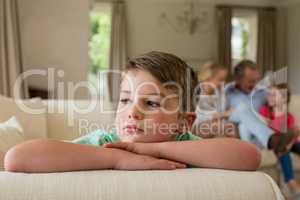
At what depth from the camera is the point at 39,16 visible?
343 centimetres

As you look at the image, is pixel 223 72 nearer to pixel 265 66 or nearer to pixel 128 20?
pixel 128 20

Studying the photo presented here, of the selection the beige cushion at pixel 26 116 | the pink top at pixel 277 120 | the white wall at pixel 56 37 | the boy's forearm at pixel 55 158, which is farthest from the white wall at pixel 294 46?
the boy's forearm at pixel 55 158

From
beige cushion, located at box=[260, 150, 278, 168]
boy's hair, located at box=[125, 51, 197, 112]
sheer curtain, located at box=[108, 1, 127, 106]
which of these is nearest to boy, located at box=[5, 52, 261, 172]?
boy's hair, located at box=[125, 51, 197, 112]

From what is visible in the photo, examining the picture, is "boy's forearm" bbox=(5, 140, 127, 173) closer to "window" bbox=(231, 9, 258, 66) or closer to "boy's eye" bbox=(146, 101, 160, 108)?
"boy's eye" bbox=(146, 101, 160, 108)

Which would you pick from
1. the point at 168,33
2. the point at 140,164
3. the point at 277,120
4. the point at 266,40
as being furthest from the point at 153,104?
the point at 266,40

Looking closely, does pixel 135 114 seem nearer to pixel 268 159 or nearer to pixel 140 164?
pixel 140 164

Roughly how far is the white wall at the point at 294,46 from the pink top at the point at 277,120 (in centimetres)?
374

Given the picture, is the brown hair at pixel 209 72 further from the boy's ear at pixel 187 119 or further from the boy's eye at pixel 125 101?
the boy's eye at pixel 125 101

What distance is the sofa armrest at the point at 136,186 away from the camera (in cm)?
61

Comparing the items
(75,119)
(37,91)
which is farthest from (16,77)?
(75,119)

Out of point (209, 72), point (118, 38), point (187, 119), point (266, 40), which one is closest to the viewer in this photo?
point (187, 119)

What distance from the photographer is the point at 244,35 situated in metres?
7.29

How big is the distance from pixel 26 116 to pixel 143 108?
1.19 m

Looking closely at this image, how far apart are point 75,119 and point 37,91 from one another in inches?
52.7
